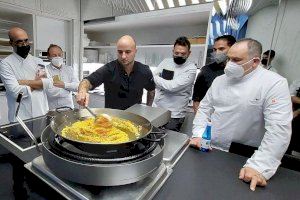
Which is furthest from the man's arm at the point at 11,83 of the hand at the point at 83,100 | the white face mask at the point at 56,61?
the hand at the point at 83,100

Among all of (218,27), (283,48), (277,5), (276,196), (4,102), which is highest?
(277,5)

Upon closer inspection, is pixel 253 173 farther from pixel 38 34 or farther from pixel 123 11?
pixel 38 34

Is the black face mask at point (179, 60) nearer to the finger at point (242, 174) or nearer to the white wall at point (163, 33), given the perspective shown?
the white wall at point (163, 33)

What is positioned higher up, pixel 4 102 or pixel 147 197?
pixel 147 197

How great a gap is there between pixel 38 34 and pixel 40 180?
3263 millimetres

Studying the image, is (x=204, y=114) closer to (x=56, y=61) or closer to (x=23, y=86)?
(x=23, y=86)

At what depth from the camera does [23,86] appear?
5.77 feet

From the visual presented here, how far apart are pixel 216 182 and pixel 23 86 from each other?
1.81 metres

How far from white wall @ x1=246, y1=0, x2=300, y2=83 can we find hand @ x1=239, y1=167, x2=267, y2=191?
1.88 metres

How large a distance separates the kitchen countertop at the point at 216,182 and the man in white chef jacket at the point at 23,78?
1.67 metres

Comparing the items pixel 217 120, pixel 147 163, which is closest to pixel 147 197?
pixel 147 163

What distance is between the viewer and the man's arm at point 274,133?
2.54ft

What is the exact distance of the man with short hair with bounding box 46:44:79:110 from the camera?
2281mm

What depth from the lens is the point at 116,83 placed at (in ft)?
5.37
